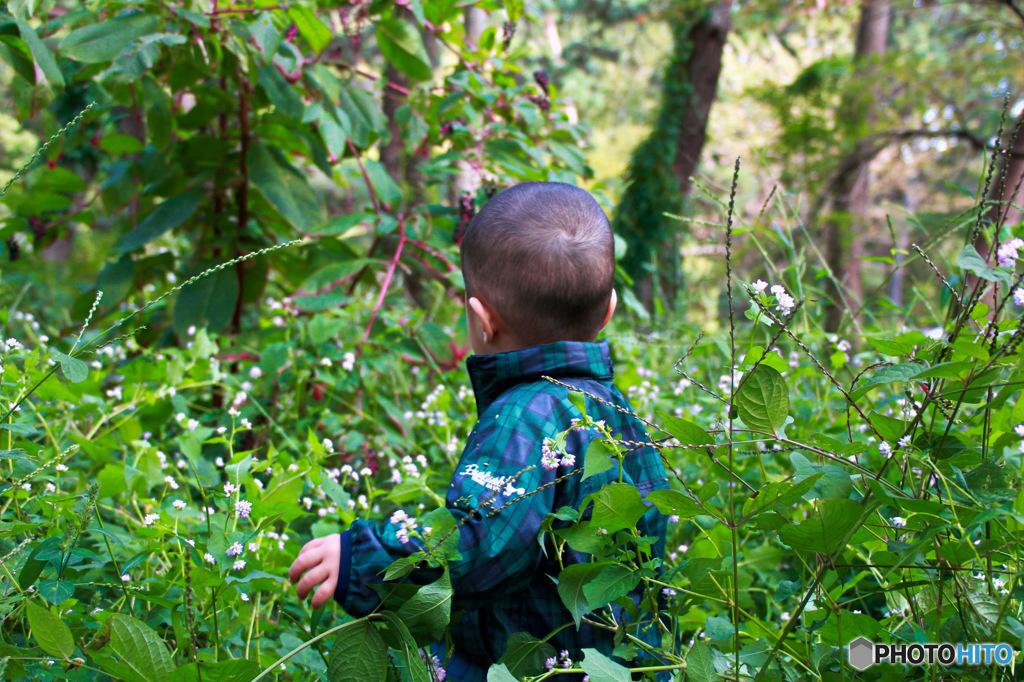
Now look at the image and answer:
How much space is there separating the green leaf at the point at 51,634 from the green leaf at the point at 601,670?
64 centimetres

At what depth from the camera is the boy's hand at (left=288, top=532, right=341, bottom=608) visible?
92cm

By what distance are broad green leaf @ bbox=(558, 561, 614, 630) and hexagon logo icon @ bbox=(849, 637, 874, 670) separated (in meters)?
0.36

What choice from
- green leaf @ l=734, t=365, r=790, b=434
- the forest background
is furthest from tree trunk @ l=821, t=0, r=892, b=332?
green leaf @ l=734, t=365, r=790, b=434

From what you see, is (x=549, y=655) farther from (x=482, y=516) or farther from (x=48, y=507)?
(x=48, y=507)

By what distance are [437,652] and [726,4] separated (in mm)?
6925

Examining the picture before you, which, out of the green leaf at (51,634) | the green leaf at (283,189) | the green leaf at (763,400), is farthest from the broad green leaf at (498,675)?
the green leaf at (283,189)

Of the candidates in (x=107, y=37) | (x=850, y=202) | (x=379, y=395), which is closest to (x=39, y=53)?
(x=107, y=37)

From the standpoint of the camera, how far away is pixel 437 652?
1.17 metres

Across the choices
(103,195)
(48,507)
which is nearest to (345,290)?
(103,195)

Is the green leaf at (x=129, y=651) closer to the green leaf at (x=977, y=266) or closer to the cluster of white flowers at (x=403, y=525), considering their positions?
the cluster of white flowers at (x=403, y=525)

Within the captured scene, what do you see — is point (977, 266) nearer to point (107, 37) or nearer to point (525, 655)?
point (525, 655)

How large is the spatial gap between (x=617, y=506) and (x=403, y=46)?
72.5 inches

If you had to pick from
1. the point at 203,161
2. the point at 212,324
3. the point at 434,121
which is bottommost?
the point at 212,324

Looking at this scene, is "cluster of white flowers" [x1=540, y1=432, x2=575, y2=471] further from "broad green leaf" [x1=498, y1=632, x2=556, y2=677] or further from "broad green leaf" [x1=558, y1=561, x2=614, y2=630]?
"broad green leaf" [x1=498, y1=632, x2=556, y2=677]
